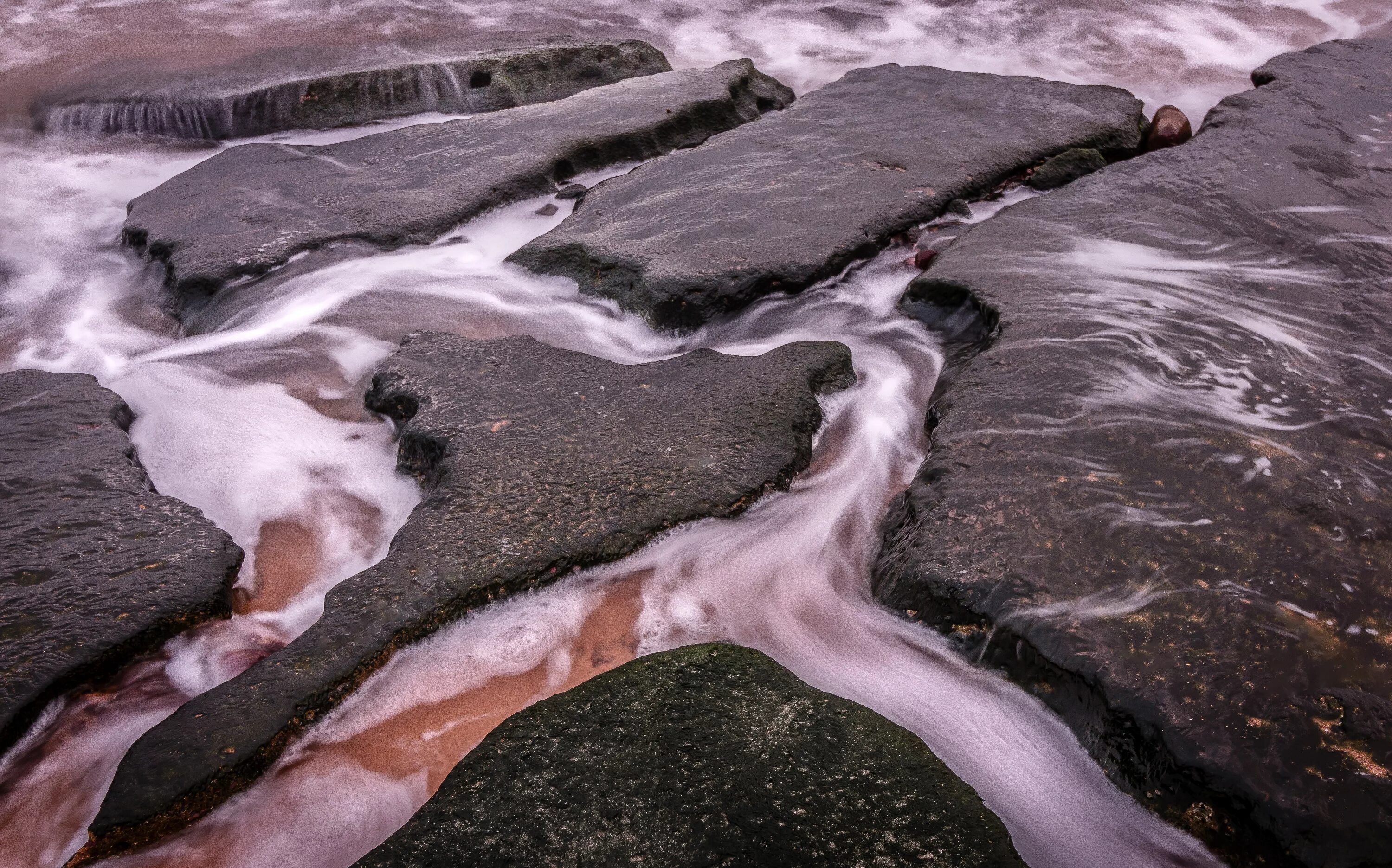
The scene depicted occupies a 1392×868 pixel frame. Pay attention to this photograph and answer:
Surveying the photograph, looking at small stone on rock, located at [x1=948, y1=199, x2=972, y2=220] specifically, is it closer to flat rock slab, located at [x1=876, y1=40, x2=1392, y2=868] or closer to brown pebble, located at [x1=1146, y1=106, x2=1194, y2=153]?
flat rock slab, located at [x1=876, y1=40, x2=1392, y2=868]

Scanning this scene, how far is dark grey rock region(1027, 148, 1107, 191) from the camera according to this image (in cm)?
430

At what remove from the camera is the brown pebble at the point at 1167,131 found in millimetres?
4781

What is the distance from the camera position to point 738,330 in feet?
11.1

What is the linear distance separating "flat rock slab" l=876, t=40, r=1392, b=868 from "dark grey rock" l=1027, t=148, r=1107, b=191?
1.61 feet

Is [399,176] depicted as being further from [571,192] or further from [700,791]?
[700,791]

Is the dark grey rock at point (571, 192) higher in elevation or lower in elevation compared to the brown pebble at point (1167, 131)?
lower

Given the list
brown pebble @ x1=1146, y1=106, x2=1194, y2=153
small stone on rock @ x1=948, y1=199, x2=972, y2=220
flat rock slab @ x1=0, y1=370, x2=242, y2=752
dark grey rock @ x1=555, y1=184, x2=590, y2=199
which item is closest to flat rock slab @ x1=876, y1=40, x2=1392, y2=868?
small stone on rock @ x1=948, y1=199, x2=972, y2=220

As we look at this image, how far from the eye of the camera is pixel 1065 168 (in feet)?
14.2

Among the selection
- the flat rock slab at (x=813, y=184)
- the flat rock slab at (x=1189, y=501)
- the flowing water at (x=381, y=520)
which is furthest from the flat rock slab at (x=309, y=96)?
the flat rock slab at (x=1189, y=501)

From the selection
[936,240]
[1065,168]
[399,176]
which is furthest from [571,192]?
[1065,168]

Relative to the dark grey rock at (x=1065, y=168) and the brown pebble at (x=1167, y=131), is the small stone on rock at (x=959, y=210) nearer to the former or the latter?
the dark grey rock at (x=1065, y=168)

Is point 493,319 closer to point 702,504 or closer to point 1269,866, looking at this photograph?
point 702,504

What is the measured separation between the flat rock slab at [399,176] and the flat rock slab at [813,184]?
0.37 meters

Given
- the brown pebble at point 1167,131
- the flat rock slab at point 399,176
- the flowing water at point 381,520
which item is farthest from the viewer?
the brown pebble at point 1167,131
